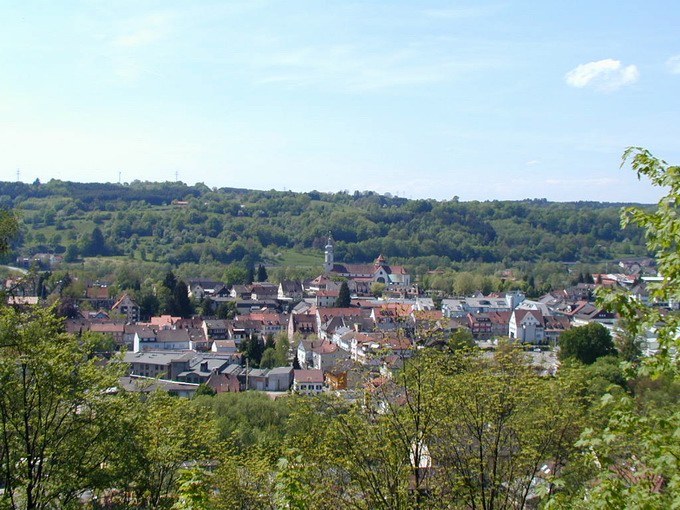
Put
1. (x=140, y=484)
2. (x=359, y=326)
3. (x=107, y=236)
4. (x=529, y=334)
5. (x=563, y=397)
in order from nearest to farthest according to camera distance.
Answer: (x=563, y=397)
(x=140, y=484)
(x=359, y=326)
(x=529, y=334)
(x=107, y=236)

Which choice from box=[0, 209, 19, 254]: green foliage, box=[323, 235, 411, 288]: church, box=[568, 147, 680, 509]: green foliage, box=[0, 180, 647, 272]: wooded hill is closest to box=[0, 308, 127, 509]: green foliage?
box=[0, 209, 19, 254]: green foliage

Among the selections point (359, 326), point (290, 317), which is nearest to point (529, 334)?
point (359, 326)

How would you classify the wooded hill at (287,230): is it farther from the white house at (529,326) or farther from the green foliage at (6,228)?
the green foliage at (6,228)

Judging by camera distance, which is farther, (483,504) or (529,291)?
(529,291)

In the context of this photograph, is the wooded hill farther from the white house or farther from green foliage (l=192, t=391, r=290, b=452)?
green foliage (l=192, t=391, r=290, b=452)

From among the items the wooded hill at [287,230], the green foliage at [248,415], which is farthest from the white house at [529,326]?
the wooded hill at [287,230]

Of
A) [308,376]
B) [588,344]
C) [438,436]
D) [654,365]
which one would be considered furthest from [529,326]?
[654,365]

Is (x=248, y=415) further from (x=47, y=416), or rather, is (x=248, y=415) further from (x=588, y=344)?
(x=588, y=344)

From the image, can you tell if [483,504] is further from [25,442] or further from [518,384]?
[25,442]
